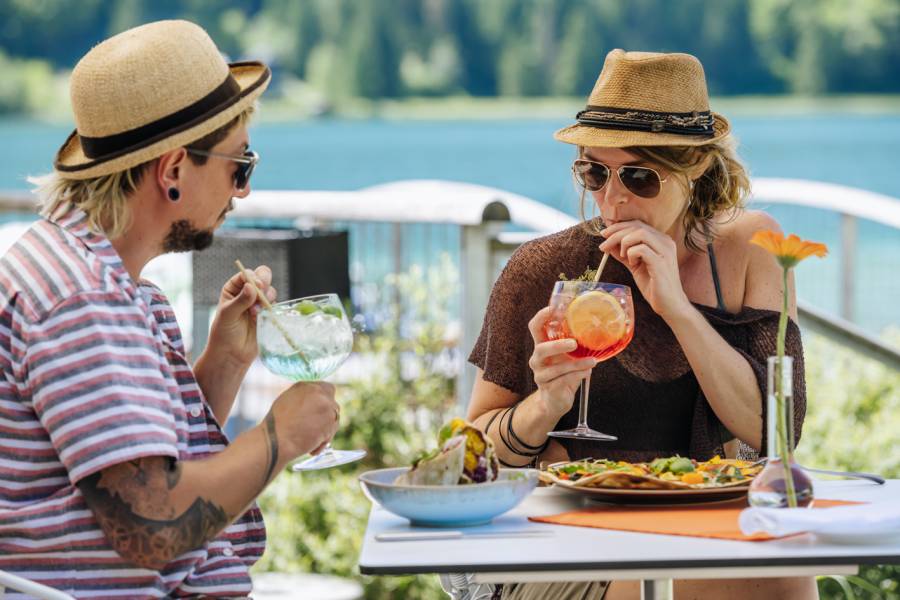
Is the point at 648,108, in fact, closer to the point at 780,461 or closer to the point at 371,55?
the point at 780,461

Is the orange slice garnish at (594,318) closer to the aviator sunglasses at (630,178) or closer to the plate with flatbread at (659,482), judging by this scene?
the plate with flatbread at (659,482)

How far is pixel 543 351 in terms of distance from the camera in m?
2.46

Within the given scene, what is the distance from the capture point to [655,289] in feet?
8.89

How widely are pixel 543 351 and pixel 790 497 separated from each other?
577 millimetres

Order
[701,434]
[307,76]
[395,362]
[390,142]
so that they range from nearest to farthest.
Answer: [701,434] → [395,362] → [307,76] → [390,142]

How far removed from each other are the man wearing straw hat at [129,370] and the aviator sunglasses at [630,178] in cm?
79

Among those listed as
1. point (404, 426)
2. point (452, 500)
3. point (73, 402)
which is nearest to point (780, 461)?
point (452, 500)

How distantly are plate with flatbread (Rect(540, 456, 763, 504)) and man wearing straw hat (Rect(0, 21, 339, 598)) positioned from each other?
44 cm

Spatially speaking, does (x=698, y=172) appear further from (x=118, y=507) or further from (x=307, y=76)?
(x=307, y=76)

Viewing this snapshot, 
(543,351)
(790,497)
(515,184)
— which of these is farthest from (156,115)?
(515,184)

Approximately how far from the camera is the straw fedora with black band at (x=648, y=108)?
287 cm

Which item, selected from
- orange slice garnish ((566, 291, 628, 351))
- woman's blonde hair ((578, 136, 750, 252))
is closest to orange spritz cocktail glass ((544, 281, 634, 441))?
orange slice garnish ((566, 291, 628, 351))

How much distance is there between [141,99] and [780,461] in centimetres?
116

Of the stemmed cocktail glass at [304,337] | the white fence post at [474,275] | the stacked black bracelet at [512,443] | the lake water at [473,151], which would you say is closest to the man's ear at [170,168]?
the stemmed cocktail glass at [304,337]
